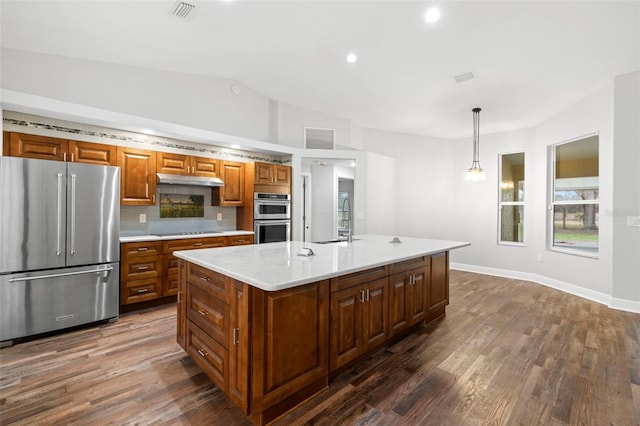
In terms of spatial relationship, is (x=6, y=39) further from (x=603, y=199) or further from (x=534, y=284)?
(x=534, y=284)

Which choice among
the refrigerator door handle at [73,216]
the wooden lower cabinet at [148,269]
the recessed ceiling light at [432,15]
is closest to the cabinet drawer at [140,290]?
the wooden lower cabinet at [148,269]

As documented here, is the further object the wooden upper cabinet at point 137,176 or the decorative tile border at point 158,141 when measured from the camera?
the wooden upper cabinet at point 137,176

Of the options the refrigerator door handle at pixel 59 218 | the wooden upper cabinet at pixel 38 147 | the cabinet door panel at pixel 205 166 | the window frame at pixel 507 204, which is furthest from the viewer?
the window frame at pixel 507 204

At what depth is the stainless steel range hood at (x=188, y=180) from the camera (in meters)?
4.04

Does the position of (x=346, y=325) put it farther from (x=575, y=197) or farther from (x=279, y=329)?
(x=575, y=197)

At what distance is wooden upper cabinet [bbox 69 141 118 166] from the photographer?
340 centimetres

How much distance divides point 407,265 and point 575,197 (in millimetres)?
4033

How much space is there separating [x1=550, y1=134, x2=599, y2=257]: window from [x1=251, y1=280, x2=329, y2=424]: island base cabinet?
4.80 meters

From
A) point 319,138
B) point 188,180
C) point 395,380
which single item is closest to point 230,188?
point 188,180

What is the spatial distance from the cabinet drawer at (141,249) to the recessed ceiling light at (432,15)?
392cm

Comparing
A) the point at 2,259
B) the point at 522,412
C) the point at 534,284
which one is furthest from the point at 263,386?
the point at 534,284

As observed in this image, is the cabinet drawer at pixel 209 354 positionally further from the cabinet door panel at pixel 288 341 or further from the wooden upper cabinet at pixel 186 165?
the wooden upper cabinet at pixel 186 165

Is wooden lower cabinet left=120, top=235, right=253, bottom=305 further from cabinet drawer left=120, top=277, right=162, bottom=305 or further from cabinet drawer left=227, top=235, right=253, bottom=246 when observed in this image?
cabinet drawer left=227, top=235, right=253, bottom=246

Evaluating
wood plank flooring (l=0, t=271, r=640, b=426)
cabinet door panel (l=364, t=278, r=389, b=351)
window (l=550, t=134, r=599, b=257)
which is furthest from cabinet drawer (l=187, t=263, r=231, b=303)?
window (l=550, t=134, r=599, b=257)
